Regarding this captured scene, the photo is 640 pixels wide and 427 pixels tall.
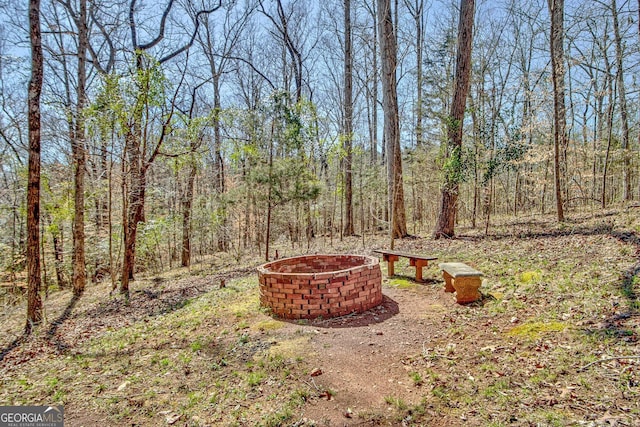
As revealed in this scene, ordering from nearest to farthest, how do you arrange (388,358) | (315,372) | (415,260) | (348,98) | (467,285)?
(315,372), (388,358), (467,285), (415,260), (348,98)

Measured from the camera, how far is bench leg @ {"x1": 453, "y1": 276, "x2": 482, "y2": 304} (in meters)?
4.27

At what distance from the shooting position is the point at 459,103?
26.4ft

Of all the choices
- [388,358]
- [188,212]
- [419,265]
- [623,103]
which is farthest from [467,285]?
[623,103]

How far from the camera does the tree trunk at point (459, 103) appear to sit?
7793mm

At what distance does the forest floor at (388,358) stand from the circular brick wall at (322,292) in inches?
7.2

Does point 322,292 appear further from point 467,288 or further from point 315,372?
point 467,288

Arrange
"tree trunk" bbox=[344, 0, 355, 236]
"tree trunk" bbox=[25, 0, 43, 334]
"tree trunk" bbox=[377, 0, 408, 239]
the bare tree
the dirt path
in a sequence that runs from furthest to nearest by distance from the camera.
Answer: "tree trunk" bbox=[344, 0, 355, 236]
"tree trunk" bbox=[377, 0, 408, 239]
the bare tree
"tree trunk" bbox=[25, 0, 43, 334]
the dirt path

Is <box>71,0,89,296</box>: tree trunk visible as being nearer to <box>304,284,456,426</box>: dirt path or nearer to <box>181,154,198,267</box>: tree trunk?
<box>181,154,198,267</box>: tree trunk

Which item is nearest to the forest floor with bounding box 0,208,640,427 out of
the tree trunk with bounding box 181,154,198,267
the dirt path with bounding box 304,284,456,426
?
the dirt path with bounding box 304,284,456,426

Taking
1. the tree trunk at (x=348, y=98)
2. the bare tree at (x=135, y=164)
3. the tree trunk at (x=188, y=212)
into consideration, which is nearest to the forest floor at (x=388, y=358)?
the bare tree at (x=135, y=164)

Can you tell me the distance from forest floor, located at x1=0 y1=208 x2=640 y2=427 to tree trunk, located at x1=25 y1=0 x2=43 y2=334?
840 millimetres

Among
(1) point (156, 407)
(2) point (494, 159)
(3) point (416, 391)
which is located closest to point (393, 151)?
(2) point (494, 159)

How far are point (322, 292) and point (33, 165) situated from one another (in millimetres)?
5307

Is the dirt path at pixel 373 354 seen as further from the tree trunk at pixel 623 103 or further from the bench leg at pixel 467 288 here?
the tree trunk at pixel 623 103
